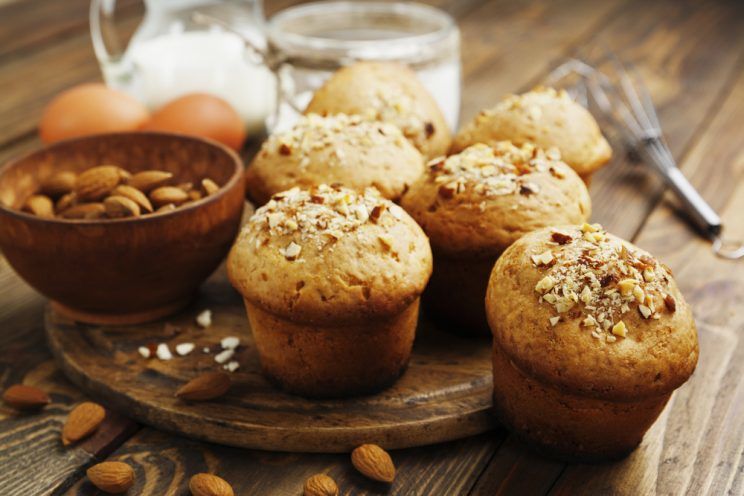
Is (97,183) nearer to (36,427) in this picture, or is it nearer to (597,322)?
(36,427)

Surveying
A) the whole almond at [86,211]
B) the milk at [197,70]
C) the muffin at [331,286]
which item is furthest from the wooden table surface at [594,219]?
the milk at [197,70]

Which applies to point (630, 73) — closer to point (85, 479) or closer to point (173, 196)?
point (173, 196)

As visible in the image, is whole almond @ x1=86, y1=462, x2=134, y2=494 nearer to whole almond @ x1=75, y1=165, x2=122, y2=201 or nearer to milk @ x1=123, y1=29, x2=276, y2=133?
whole almond @ x1=75, y1=165, x2=122, y2=201

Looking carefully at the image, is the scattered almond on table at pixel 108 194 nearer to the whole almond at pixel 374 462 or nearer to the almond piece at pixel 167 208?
the almond piece at pixel 167 208

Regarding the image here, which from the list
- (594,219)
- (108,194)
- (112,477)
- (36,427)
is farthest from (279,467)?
(594,219)

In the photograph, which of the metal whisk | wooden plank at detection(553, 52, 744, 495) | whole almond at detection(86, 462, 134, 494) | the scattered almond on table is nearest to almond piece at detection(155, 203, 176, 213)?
the scattered almond on table
